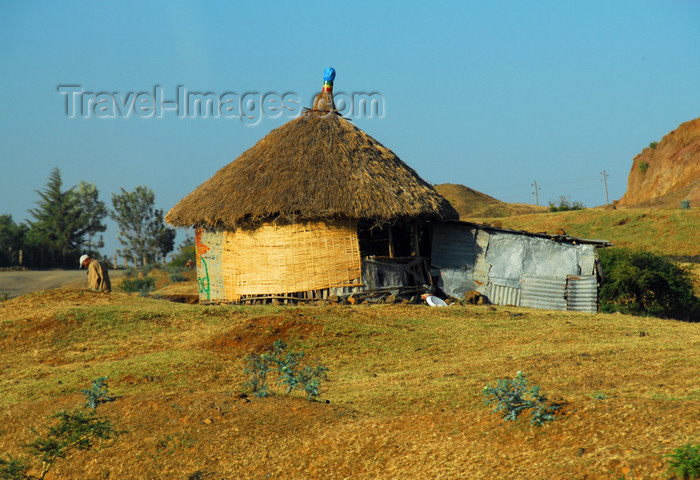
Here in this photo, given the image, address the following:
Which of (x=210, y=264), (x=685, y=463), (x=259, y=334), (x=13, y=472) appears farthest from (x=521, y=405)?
(x=210, y=264)

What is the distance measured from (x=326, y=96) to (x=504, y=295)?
759 cm

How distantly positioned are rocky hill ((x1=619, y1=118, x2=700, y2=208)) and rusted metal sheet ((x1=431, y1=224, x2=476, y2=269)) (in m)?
34.7

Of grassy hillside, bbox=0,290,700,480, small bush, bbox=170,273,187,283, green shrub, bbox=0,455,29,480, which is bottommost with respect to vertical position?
green shrub, bbox=0,455,29,480

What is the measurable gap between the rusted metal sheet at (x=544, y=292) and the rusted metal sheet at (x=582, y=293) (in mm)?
148

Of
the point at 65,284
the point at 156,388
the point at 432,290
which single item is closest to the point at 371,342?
the point at 156,388

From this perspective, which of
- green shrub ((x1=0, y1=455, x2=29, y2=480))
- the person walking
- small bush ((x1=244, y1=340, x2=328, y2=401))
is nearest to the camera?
green shrub ((x1=0, y1=455, x2=29, y2=480))

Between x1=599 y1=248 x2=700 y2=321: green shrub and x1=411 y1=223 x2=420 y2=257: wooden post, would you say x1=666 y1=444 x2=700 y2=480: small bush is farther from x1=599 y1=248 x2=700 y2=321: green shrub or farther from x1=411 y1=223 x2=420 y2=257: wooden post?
x1=599 y1=248 x2=700 y2=321: green shrub

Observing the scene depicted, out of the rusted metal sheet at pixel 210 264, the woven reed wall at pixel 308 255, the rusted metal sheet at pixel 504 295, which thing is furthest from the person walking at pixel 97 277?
the rusted metal sheet at pixel 504 295

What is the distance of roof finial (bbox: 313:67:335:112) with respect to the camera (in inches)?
803

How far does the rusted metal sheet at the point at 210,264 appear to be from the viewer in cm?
1898

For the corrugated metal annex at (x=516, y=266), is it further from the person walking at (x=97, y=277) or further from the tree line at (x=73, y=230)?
the tree line at (x=73, y=230)

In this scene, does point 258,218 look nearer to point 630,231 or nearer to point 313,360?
point 313,360

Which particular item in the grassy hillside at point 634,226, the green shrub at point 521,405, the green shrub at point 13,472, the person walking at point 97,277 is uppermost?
the grassy hillside at point 634,226

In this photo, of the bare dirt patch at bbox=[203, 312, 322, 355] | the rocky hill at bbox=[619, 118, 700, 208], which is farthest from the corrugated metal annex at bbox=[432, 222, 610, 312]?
the rocky hill at bbox=[619, 118, 700, 208]
